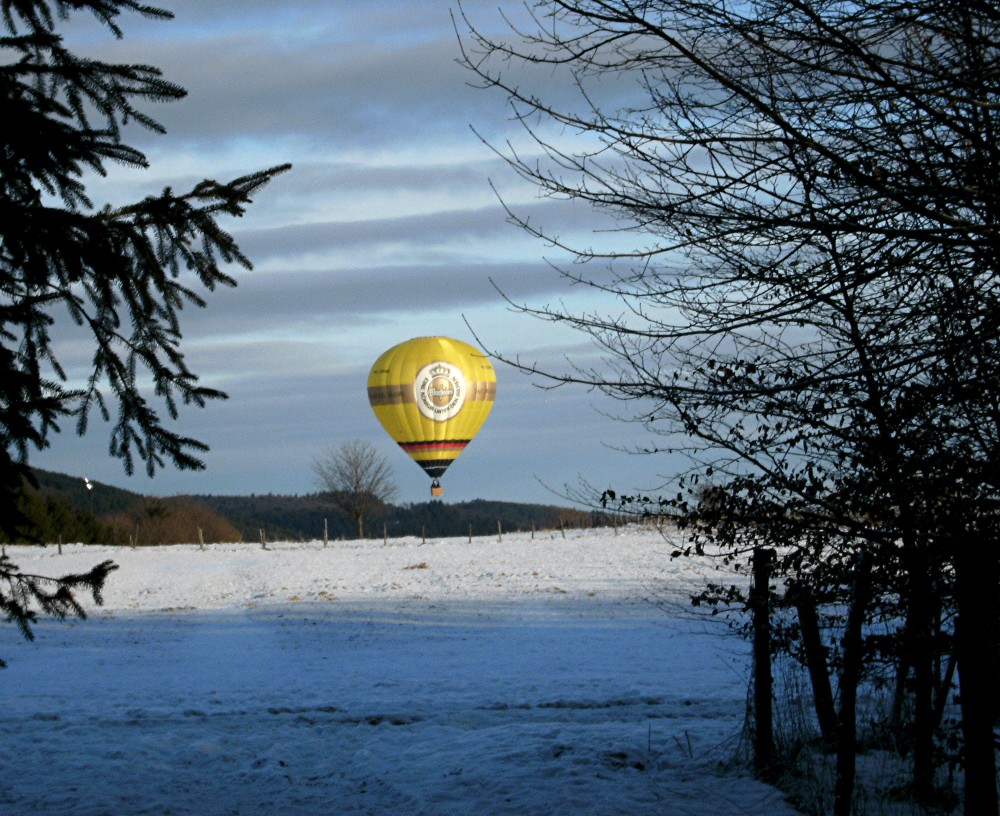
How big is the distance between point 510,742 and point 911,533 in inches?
186

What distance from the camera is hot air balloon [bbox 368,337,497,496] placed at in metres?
41.8

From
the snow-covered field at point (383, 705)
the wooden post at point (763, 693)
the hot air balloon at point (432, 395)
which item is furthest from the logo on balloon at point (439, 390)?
the wooden post at point (763, 693)

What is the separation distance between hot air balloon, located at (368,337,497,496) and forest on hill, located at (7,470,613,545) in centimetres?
1991

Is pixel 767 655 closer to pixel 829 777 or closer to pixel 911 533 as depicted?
pixel 829 777

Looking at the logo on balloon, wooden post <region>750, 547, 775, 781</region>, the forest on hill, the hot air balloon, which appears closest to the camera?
wooden post <region>750, 547, 775, 781</region>

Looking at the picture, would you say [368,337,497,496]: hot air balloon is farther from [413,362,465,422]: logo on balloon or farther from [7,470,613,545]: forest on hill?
[7,470,613,545]: forest on hill

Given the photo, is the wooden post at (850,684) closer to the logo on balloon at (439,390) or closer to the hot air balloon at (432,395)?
the hot air balloon at (432,395)

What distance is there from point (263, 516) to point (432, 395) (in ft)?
262

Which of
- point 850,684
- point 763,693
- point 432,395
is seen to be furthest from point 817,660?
point 432,395

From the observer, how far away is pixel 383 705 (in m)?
12.0

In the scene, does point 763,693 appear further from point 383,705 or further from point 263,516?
point 263,516

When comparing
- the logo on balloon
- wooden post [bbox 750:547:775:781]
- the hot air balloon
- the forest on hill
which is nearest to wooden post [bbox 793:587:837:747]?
wooden post [bbox 750:547:775:781]

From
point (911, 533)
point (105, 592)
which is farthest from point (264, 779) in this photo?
point (105, 592)

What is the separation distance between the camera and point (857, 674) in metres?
5.69
